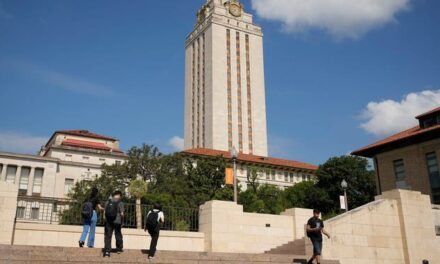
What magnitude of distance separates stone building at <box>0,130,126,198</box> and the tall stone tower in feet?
96.2

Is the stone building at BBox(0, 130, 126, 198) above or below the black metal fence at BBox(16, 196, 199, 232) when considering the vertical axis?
above

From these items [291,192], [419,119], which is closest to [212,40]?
[291,192]

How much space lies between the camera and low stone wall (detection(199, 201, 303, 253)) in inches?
757

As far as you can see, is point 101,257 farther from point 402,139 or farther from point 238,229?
point 402,139

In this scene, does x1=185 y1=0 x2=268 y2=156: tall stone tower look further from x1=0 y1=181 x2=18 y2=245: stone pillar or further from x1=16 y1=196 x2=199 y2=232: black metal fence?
x1=0 y1=181 x2=18 y2=245: stone pillar

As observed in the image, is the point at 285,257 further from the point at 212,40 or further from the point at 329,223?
the point at 212,40

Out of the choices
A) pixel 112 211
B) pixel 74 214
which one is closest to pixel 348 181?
pixel 74 214

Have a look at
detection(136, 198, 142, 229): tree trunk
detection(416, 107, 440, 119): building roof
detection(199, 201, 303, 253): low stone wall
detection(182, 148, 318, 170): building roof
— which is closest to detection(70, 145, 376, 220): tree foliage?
detection(182, 148, 318, 170): building roof

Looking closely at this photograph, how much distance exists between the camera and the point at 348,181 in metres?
65.8

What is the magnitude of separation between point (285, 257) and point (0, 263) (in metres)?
9.02

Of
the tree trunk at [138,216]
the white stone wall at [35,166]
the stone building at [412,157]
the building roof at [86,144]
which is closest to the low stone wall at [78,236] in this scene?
the tree trunk at [138,216]

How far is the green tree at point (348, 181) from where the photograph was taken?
2571 inches

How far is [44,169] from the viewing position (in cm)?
7506

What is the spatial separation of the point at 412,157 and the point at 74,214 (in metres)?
25.6
